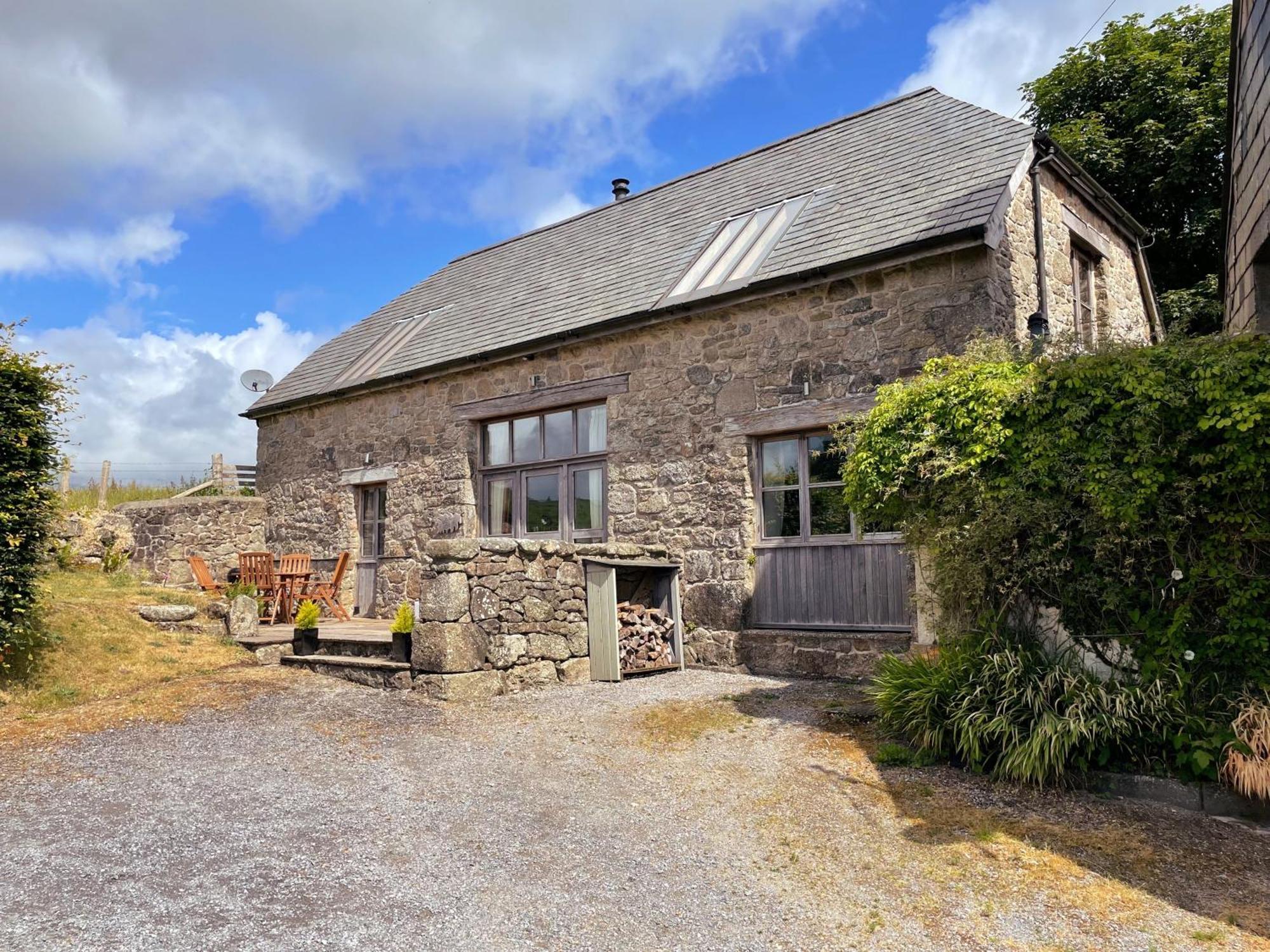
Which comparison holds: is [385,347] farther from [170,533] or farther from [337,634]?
[337,634]

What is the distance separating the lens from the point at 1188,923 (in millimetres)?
3420

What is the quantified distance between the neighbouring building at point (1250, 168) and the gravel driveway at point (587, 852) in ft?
11.8

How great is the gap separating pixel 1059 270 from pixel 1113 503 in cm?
566

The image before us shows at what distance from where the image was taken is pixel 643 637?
8945mm

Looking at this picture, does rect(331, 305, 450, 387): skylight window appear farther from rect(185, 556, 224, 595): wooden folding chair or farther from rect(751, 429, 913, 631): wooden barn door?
rect(751, 429, 913, 631): wooden barn door

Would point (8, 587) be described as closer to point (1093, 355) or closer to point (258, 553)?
point (258, 553)

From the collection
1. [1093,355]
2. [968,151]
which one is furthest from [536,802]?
[968,151]

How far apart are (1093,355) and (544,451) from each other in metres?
7.28

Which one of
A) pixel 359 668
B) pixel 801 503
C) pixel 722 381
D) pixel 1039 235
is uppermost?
pixel 1039 235

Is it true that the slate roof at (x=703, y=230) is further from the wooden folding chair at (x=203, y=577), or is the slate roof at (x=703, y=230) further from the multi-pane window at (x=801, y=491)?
the wooden folding chair at (x=203, y=577)

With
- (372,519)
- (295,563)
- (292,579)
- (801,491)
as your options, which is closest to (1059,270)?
(801,491)

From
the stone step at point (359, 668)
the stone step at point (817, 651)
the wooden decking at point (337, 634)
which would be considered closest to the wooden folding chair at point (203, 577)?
the wooden decking at point (337, 634)

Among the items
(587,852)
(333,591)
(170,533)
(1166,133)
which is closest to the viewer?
(587,852)

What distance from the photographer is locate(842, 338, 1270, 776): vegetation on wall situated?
4.57m
